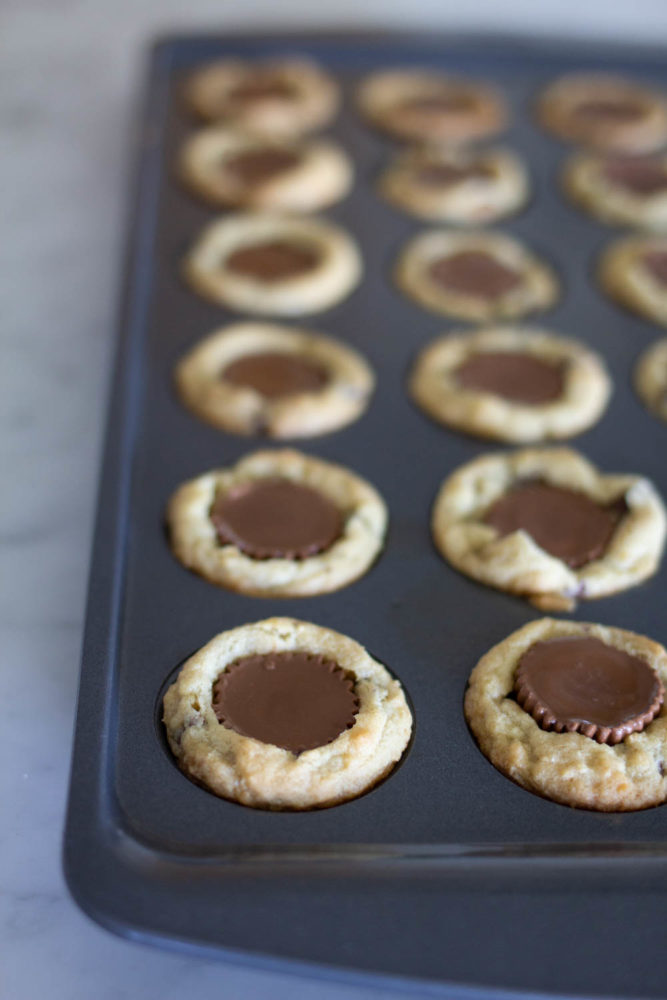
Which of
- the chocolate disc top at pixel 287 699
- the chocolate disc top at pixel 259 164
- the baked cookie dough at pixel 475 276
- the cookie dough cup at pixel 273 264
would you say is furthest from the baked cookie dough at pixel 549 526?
the chocolate disc top at pixel 259 164

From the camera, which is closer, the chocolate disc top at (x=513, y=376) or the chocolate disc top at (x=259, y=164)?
the chocolate disc top at (x=513, y=376)

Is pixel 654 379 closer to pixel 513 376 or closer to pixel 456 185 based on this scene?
pixel 513 376

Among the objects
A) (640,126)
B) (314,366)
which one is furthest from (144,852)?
(640,126)

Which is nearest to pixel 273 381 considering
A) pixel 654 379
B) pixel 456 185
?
pixel 654 379

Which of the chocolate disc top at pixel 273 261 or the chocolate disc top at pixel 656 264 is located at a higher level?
the chocolate disc top at pixel 656 264

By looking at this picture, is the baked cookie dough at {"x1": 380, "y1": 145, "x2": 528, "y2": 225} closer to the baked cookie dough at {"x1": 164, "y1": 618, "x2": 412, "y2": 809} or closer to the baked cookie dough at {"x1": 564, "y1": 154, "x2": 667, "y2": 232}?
the baked cookie dough at {"x1": 564, "y1": 154, "x2": 667, "y2": 232}

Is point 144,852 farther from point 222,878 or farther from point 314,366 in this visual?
point 314,366

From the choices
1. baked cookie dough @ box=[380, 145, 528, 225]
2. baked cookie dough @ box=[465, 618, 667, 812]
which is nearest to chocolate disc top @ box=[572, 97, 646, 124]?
baked cookie dough @ box=[380, 145, 528, 225]

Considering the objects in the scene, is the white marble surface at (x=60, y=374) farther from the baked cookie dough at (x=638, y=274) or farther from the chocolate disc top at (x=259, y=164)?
the baked cookie dough at (x=638, y=274)
